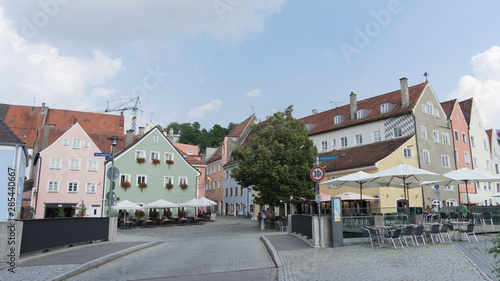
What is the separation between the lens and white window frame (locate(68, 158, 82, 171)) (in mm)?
43469

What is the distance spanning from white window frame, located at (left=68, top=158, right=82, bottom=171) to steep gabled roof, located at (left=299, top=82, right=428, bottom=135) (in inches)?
1109

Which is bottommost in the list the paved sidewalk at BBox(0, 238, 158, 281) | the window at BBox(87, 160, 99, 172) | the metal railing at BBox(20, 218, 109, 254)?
the paved sidewalk at BBox(0, 238, 158, 281)

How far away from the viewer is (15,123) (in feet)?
236

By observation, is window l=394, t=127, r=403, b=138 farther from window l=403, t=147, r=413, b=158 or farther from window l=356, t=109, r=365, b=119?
window l=356, t=109, r=365, b=119

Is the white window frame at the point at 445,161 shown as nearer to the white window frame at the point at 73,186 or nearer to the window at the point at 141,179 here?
the window at the point at 141,179

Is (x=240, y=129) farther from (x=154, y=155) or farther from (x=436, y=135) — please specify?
(x=436, y=135)

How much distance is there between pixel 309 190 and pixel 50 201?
28.9 metres

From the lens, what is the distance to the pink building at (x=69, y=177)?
41625mm

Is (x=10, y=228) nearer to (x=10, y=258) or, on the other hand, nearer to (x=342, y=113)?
(x=10, y=258)

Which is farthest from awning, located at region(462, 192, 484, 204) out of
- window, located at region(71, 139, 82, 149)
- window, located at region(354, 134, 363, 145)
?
window, located at region(71, 139, 82, 149)

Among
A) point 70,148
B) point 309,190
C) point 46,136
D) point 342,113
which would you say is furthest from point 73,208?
point 342,113

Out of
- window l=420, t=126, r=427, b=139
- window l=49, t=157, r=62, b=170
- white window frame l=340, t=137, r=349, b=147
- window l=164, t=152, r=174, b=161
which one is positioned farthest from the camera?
white window frame l=340, t=137, r=349, b=147

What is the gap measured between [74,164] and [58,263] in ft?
114

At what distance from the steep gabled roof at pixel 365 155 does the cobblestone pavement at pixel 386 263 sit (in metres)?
22.5
